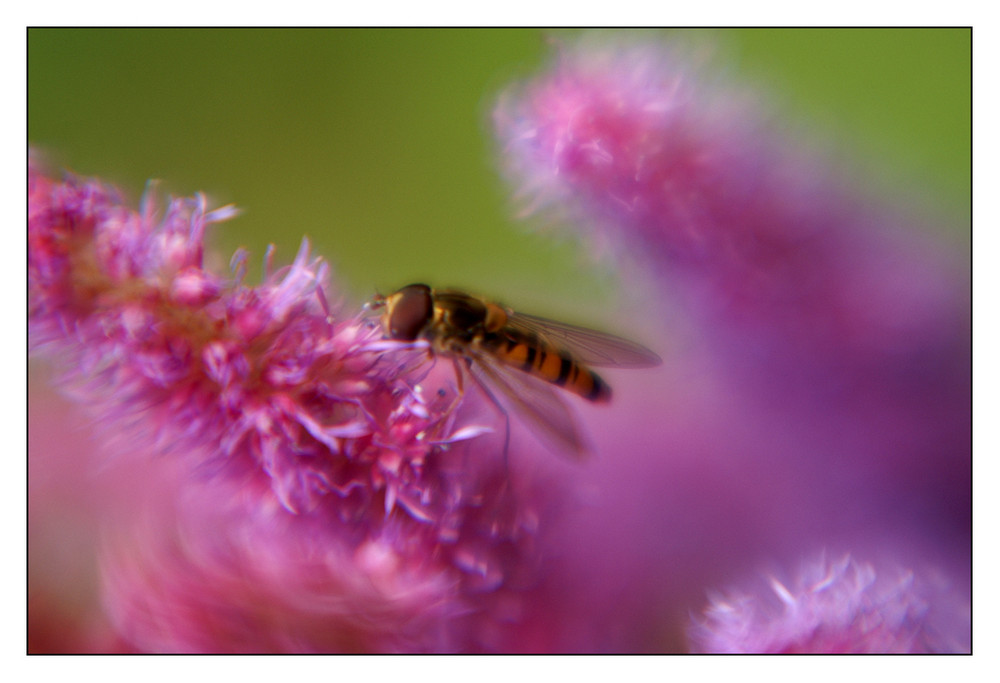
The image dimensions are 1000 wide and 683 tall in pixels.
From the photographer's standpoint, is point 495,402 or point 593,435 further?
point 593,435

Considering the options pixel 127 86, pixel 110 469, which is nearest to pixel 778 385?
pixel 110 469

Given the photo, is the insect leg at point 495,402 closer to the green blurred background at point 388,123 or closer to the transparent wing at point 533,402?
the transparent wing at point 533,402

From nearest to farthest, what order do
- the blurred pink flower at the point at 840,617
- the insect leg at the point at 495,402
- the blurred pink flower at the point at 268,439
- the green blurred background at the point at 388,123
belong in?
the blurred pink flower at the point at 268,439 < the blurred pink flower at the point at 840,617 < the insect leg at the point at 495,402 < the green blurred background at the point at 388,123

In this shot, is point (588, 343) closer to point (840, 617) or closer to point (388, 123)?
point (840, 617)

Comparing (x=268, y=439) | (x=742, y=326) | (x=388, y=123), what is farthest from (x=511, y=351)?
(x=388, y=123)

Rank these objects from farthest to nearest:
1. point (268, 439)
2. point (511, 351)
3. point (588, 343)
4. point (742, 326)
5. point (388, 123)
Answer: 1. point (388, 123)
2. point (588, 343)
3. point (511, 351)
4. point (742, 326)
5. point (268, 439)

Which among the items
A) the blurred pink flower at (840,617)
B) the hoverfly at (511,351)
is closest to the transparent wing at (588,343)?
the hoverfly at (511,351)

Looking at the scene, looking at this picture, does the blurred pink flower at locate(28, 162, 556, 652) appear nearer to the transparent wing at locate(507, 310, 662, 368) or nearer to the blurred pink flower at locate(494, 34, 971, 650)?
the blurred pink flower at locate(494, 34, 971, 650)
